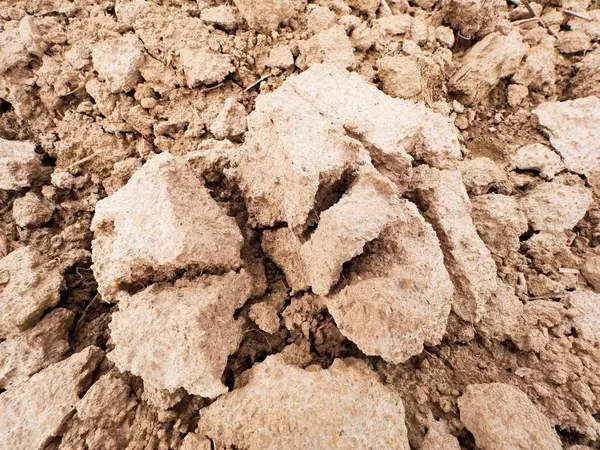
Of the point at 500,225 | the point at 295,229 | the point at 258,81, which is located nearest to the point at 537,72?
the point at 500,225

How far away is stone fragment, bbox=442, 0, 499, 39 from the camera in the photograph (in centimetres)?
198

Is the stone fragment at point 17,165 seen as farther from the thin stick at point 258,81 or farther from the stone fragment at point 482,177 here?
the stone fragment at point 482,177

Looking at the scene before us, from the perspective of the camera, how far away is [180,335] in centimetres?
124

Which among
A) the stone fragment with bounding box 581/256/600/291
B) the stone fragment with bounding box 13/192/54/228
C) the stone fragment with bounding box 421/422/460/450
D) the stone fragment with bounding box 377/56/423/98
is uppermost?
the stone fragment with bounding box 377/56/423/98

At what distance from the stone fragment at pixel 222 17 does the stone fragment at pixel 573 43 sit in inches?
84.1

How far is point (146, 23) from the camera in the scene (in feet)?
5.94

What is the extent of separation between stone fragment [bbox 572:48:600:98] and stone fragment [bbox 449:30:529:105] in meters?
0.43

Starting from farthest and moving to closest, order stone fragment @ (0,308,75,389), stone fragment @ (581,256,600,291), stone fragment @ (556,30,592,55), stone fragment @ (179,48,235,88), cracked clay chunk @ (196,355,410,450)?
stone fragment @ (556,30,592,55), stone fragment @ (179,48,235,88), stone fragment @ (581,256,600,291), stone fragment @ (0,308,75,389), cracked clay chunk @ (196,355,410,450)

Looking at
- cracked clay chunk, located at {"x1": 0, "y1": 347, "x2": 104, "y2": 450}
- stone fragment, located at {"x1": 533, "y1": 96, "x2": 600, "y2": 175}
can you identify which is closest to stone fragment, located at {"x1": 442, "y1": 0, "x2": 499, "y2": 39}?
stone fragment, located at {"x1": 533, "y1": 96, "x2": 600, "y2": 175}

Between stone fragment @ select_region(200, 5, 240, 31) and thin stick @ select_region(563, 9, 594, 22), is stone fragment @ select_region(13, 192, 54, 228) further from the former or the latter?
thin stick @ select_region(563, 9, 594, 22)

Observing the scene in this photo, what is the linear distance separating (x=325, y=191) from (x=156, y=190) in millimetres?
712

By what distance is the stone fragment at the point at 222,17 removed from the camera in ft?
6.00

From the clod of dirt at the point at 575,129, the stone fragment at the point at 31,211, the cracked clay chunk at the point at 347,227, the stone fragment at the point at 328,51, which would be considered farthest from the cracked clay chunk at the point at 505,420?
the stone fragment at the point at 31,211

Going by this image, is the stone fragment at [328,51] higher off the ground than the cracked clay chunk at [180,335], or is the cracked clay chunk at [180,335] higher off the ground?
the stone fragment at [328,51]
